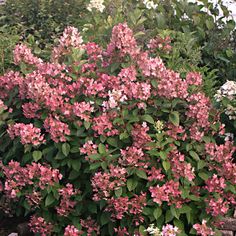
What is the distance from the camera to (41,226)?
3631 mm

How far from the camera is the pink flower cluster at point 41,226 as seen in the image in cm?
360

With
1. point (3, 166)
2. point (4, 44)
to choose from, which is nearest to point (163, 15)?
point (4, 44)

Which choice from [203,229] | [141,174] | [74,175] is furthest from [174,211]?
[74,175]

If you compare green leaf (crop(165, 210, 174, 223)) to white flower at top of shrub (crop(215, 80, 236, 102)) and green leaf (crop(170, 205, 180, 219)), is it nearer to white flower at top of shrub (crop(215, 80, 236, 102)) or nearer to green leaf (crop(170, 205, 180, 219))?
green leaf (crop(170, 205, 180, 219))

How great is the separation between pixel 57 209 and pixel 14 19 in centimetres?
349

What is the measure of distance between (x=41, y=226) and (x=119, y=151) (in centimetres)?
68

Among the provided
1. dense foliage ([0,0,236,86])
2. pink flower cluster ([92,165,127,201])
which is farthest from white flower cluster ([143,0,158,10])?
pink flower cluster ([92,165,127,201])

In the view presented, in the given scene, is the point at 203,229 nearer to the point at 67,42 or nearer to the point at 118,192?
the point at 118,192

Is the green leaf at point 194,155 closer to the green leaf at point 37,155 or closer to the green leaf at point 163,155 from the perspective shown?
the green leaf at point 163,155

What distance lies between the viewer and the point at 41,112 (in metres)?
3.60

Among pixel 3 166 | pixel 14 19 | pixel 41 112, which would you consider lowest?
pixel 14 19

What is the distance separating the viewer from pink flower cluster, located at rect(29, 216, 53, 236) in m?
3.60

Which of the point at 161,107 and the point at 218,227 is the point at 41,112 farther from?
Answer: the point at 218,227

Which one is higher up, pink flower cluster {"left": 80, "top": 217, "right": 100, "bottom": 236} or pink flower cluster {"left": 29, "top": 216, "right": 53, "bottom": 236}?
pink flower cluster {"left": 80, "top": 217, "right": 100, "bottom": 236}
